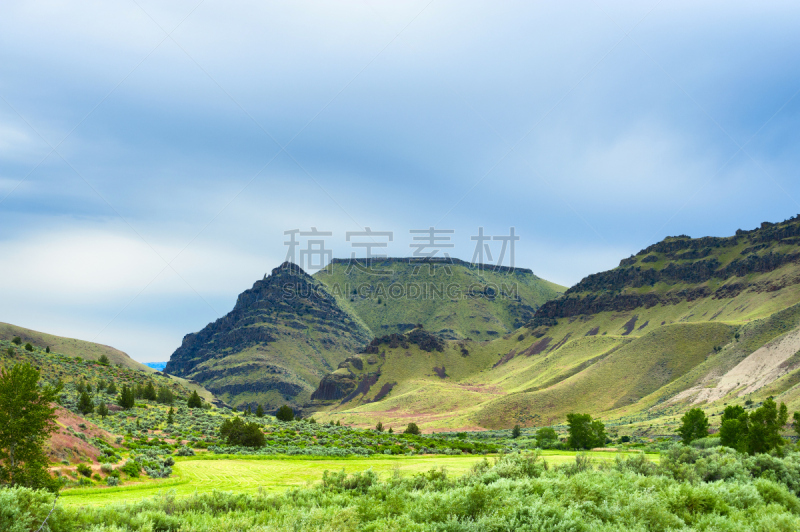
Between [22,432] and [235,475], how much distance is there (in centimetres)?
1084

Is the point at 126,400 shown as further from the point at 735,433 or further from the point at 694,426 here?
the point at 694,426

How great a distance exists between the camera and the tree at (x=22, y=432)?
65.1 ft

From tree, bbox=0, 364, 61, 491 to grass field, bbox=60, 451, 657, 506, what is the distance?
1.80m

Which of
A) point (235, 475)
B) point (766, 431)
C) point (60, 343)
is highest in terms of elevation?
point (60, 343)

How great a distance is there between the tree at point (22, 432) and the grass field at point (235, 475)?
180 centimetres

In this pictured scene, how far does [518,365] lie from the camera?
194125 mm

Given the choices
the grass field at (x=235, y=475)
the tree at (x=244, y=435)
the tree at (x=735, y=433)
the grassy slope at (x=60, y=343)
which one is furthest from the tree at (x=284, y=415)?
the grassy slope at (x=60, y=343)

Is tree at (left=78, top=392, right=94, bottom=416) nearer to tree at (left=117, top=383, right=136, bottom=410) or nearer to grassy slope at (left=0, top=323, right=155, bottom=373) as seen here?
tree at (left=117, top=383, right=136, bottom=410)

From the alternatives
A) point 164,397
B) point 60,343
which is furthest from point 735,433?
point 60,343

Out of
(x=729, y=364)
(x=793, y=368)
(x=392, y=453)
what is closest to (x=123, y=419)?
(x=392, y=453)

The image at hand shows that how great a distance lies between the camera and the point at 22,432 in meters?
20.5

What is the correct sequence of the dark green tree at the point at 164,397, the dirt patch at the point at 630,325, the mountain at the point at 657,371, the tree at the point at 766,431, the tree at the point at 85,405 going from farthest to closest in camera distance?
the dirt patch at the point at 630,325, the mountain at the point at 657,371, the dark green tree at the point at 164,397, the tree at the point at 85,405, the tree at the point at 766,431

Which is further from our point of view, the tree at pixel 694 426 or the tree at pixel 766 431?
the tree at pixel 694 426

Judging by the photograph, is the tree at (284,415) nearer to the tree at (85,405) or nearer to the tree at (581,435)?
the tree at (85,405)
